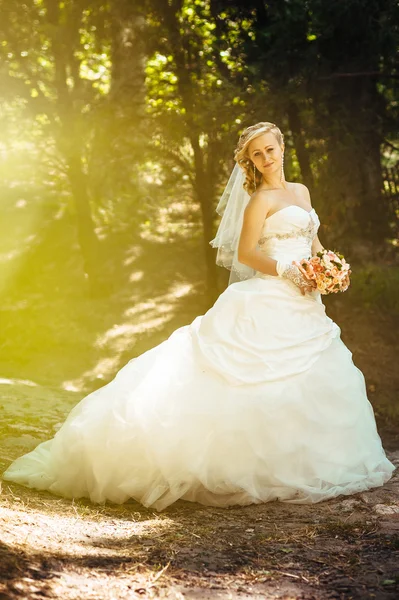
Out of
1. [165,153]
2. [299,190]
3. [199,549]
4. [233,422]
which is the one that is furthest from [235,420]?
[165,153]

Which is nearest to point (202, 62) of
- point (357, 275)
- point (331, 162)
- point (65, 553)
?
point (331, 162)

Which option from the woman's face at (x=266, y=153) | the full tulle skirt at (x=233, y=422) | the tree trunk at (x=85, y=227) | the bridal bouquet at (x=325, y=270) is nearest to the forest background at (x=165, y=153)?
the tree trunk at (x=85, y=227)

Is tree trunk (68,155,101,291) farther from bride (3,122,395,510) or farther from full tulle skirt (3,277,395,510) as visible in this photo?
full tulle skirt (3,277,395,510)

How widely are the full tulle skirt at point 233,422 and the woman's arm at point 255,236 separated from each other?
0.50 feet

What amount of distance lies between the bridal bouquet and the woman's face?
0.74 meters

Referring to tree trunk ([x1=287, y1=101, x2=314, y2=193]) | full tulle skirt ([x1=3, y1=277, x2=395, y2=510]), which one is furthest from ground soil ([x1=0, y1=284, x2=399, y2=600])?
tree trunk ([x1=287, y1=101, x2=314, y2=193])

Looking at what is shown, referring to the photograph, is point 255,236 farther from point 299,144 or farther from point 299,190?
point 299,144

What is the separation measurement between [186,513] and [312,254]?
7.03 ft

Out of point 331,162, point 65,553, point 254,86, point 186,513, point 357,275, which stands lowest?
point 186,513

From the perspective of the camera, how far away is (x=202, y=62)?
35.5ft

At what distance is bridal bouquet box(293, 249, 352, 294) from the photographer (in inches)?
180

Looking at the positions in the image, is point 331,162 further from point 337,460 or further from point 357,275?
point 337,460

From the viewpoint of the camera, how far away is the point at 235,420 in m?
4.27

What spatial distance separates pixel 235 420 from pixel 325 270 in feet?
3.92
